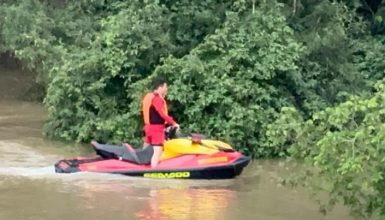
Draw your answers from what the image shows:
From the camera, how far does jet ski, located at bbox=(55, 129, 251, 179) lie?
522 inches

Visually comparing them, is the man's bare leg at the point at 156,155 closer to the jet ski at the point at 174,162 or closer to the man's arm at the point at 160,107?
the jet ski at the point at 174,162

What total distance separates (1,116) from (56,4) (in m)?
2.77

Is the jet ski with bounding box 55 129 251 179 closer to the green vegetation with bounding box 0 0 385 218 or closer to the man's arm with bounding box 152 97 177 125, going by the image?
the man's arm with bounding box 152 97 177 125

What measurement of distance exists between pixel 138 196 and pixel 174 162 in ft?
4.77

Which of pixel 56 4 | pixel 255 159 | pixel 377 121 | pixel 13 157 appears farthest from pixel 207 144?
pixel 56 4

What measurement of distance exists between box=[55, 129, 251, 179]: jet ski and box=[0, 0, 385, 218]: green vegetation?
1.84 meters

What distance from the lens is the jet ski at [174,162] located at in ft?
43.5

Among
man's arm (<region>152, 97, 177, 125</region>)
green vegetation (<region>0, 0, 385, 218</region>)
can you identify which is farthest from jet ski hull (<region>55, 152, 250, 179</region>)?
green vegetation (<region>0, 0, 385, 218</region>)

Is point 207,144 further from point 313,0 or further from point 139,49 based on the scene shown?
point 313,0

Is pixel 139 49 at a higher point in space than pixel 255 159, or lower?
higher

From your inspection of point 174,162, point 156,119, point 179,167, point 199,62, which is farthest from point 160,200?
Result: point 199,62

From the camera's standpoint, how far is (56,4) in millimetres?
20734

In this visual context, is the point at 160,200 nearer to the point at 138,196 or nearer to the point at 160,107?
the point at 138,196

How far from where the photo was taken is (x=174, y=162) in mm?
13430
